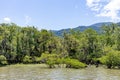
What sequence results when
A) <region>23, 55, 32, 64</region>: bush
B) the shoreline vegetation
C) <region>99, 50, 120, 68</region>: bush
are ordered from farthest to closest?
<region>23, 55, 32, 64</region>: bush
the shoreline vegetation
<region>99, 50, 120, 68</region>: bush

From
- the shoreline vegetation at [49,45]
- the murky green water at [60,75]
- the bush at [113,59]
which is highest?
the shoreline vegetation at [49,45]

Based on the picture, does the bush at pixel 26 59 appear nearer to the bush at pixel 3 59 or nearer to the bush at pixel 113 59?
the bush at pixel 3 59

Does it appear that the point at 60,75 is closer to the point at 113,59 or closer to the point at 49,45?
the point at 113,59

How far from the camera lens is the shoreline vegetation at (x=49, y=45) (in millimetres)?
81537

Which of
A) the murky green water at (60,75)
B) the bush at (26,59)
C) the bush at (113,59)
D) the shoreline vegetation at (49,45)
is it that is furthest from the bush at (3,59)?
the bush at (113,59)

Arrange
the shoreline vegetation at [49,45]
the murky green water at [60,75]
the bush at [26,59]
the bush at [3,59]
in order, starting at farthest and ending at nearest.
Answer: the bush at [26,59] → the shoreline vegetation at [49,45] → the bush at [3,59] → the murky green water at [60,75]

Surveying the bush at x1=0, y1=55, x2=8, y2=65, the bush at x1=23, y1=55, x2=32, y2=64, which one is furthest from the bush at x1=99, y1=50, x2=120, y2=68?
the bush at x1=0, y1=55, x2=8, y2=65

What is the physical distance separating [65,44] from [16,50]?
46.7 feet

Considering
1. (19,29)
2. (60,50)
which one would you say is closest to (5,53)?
(19,29)

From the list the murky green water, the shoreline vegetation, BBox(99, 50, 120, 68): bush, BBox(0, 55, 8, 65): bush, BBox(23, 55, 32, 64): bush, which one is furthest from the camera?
BBox(23, 55, 32, 64): bush

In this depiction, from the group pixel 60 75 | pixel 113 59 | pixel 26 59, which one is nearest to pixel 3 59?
pixel 26 59

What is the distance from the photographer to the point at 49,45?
90.4 metres

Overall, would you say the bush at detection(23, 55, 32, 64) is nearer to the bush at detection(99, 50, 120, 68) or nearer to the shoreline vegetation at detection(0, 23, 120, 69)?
the shoreline vegetation at detection(0, 23, 120, 69)

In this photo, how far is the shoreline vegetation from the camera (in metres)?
81.5
